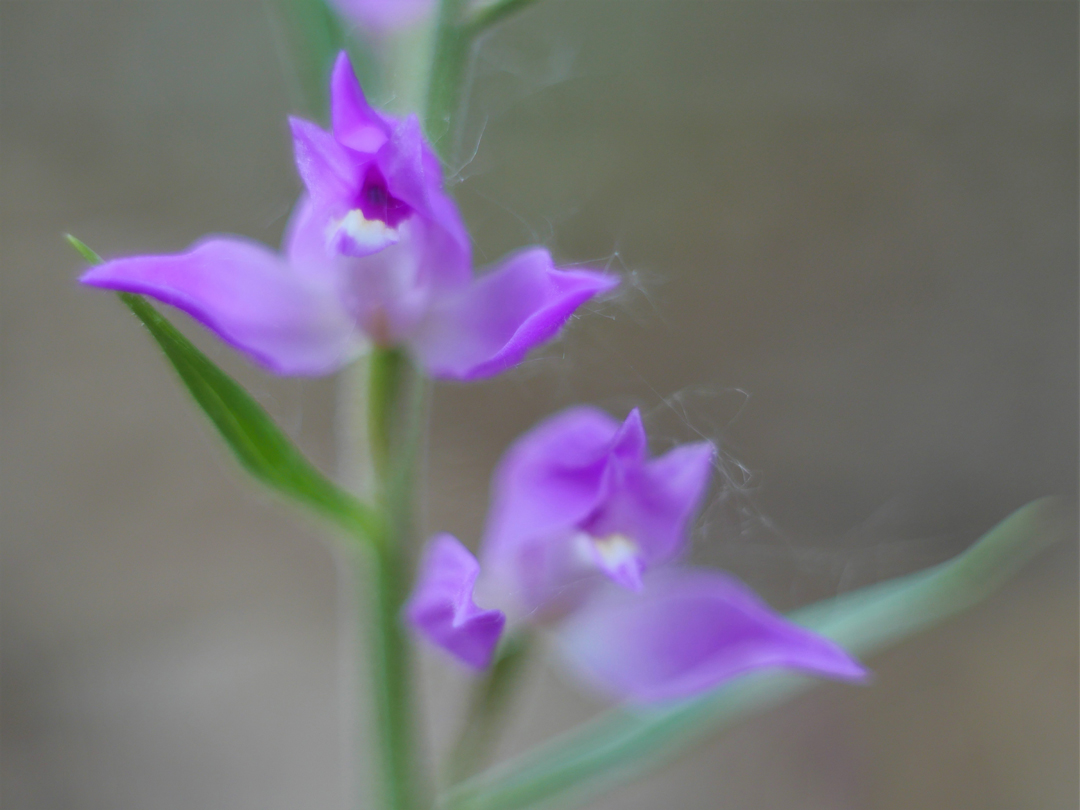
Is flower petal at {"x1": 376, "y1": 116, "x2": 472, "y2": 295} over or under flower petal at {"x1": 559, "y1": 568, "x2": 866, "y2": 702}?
over

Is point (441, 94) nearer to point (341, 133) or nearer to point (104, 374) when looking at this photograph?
point (341, 133)

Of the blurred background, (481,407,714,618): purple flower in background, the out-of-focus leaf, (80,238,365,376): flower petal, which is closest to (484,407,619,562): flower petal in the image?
(481,407,714,618): purple flower in background

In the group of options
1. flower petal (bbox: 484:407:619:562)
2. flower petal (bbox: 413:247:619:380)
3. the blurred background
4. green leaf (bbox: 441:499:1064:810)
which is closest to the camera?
flower petal (bbox: 413:247:619:380)

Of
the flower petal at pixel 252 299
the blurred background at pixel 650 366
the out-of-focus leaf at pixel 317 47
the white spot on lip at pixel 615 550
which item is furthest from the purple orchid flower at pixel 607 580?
the blurred background at pixel 650 366

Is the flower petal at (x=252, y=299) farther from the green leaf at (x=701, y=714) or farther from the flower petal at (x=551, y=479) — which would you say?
the green leaf at (x=701, y=714)

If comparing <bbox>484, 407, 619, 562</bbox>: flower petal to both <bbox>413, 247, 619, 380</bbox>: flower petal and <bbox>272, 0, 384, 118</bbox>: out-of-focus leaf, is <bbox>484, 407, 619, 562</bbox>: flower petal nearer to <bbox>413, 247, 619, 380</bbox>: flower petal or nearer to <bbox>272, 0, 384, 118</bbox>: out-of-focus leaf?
<bbox>413, 247, 619, 380</bbox>: flower petal

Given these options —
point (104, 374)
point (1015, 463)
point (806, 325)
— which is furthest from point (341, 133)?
point (1015, 463)

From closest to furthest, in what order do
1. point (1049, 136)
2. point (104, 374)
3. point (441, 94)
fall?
1. point (441, 94)
2. point (104, 374)
3. point (1049, 136)
